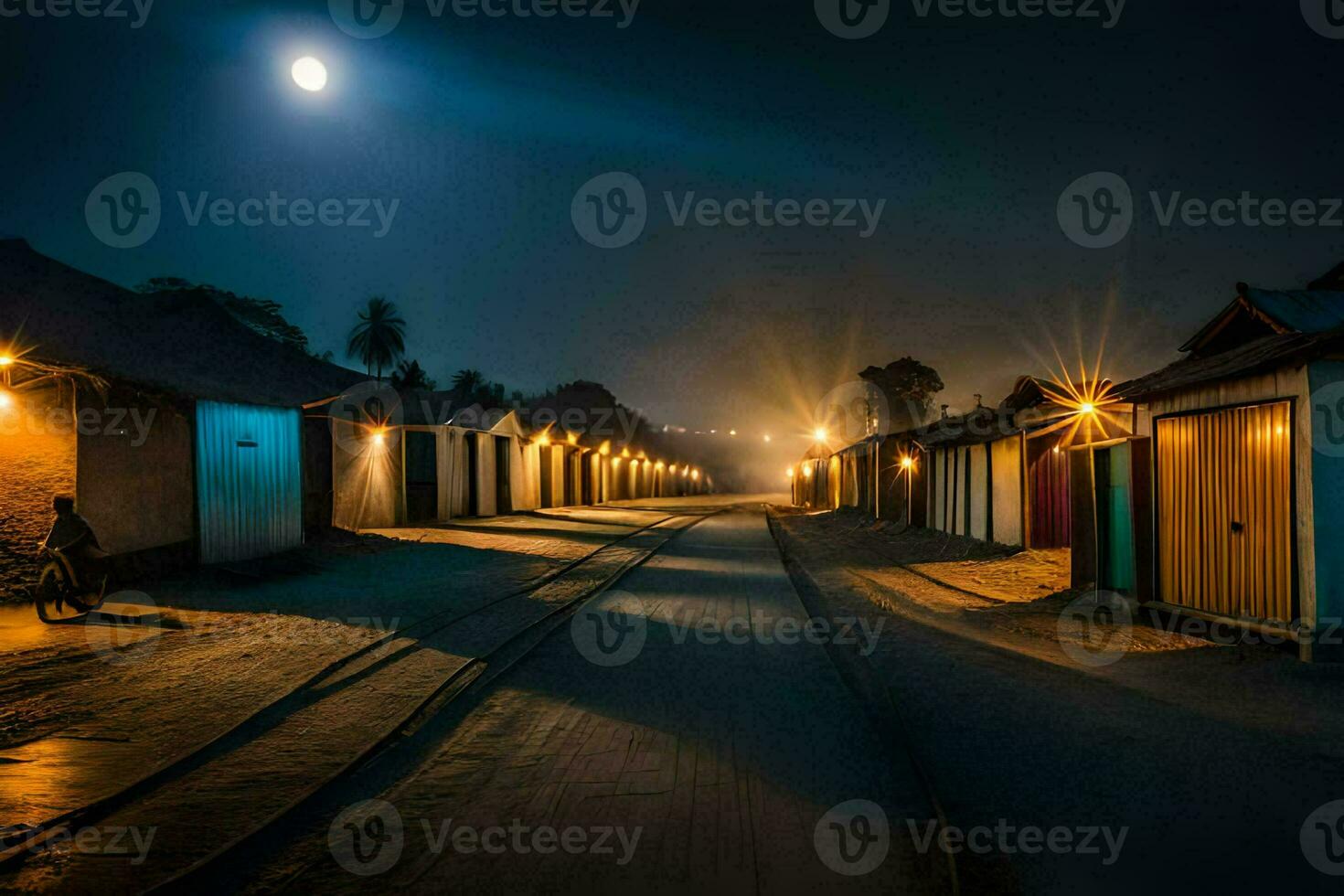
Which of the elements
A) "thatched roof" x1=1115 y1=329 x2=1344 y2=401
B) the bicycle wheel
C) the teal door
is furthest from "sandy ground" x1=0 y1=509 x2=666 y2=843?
"thatched roof" x1=1115 y1=329 x2=1344 y2=401

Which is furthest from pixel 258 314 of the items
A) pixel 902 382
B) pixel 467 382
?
pixel 902 382

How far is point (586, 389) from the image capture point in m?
107

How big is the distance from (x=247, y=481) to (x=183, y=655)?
6955 millimetres

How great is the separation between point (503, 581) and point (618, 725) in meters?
8.16

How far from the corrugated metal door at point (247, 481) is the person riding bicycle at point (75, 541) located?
104 inches

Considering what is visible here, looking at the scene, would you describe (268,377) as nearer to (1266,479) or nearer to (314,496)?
(314,496)

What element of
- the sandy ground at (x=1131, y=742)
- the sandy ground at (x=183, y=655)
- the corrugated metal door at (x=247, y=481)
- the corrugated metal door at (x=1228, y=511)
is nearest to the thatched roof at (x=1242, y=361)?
the corrugated metal door at (x=1228, y=511)

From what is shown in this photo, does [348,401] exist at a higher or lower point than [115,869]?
higher

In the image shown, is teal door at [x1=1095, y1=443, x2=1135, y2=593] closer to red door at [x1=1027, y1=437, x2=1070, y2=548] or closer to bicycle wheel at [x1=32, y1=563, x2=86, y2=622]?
red door at [x1=1027, y1=437, x2=1070, y2=548]

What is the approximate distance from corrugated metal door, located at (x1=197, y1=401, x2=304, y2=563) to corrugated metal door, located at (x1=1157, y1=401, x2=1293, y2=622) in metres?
14.5

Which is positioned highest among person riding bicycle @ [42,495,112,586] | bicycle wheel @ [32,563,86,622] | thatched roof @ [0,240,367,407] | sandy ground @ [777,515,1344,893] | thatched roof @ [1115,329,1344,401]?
thatched roof @ [0,240,367,407]

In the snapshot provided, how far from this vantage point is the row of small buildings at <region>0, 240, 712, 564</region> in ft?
34.8

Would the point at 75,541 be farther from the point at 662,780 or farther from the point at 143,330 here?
the point at 143,330

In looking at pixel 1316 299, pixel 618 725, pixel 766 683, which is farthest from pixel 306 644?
pixel 1316 299
